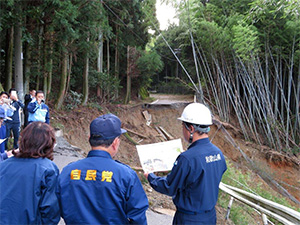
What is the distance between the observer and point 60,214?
1.43 m

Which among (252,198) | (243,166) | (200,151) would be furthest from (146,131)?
(200,151)

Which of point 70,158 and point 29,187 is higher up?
point 29,187

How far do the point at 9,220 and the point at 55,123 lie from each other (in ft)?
20.7

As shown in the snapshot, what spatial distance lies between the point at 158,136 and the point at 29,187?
31.5ft

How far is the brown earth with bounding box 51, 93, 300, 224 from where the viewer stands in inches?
311

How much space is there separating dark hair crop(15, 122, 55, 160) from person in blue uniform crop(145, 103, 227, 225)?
0.85 metres

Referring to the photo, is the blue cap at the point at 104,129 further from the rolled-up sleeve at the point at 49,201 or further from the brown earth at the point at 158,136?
the brown earth at the point at 158,136

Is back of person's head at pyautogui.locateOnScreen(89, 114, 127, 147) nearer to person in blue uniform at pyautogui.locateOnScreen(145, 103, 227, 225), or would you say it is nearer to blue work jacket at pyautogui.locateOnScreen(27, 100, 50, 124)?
person in blue uniform at pyautogui.locateOnScreen(145, 103, 227, 225)

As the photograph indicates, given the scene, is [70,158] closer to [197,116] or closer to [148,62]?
[197,116]

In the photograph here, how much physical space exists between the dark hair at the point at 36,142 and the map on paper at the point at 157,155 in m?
0.87

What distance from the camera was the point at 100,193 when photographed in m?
1.32

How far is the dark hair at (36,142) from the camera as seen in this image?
143 centimetres

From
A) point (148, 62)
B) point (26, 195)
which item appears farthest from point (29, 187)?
point (148, 62)

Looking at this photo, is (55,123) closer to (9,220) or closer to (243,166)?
(9,220)
